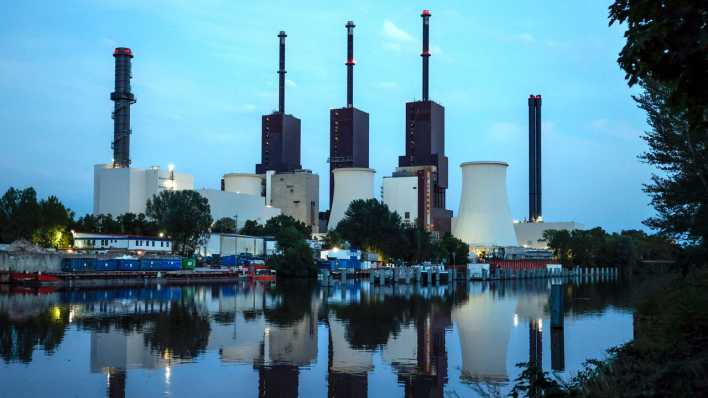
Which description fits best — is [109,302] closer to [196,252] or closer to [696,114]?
[696,114]

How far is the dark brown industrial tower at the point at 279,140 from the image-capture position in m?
119

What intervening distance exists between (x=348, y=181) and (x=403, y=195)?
14046 millimetres

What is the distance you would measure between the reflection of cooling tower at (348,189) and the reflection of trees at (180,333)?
62825 millimetres

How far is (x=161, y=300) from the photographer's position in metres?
35.4

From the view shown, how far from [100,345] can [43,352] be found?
161 centimetres

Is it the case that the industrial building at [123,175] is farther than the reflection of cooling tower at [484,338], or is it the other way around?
the industrial building at [123,175]

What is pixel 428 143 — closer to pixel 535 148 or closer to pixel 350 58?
pixel 350 58

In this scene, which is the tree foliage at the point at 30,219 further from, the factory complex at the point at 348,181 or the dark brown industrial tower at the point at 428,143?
the dark brown industrial tower at the point at 428,143

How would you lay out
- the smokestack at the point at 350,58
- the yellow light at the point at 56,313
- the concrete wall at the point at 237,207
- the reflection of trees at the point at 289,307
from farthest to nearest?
the smokestack at the point at 350,58
the concrete wall at the point at 237,207
the reflection of trees at the point at 289,307
the yellow light at the point at 56,313

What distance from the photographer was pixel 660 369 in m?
8.12

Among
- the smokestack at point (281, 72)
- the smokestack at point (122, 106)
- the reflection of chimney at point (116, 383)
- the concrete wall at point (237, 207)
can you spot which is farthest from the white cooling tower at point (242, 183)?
the reflection of chimney at point (116, 383)

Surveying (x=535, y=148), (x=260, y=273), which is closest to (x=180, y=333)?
(x=260, y=273)

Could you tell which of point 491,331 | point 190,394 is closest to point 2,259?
point 491,331

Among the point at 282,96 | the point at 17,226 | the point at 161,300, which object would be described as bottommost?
the point at 161,300
